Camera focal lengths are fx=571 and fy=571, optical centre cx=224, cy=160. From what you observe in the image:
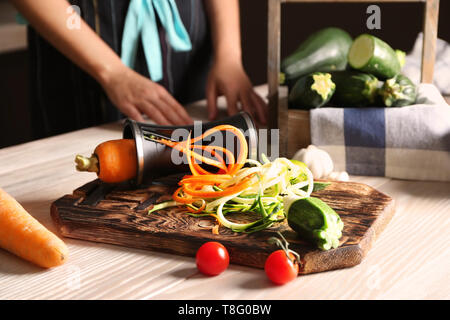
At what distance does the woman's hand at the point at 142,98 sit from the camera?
5.63 feet

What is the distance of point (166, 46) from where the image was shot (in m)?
1.95

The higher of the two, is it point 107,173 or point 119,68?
point 119,68

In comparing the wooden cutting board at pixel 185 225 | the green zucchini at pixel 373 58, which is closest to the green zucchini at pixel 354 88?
the green zucchini at pixel 373 58

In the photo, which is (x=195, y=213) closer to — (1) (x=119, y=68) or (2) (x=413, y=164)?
(2) (x=413, y=164)

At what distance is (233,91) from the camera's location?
1.84 m


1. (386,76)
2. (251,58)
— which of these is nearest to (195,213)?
(386,76)

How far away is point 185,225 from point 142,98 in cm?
80

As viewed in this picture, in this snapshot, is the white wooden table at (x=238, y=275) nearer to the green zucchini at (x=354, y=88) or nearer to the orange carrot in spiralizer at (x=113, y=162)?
the orange carrot in spiralizer at (x=113, y=162)

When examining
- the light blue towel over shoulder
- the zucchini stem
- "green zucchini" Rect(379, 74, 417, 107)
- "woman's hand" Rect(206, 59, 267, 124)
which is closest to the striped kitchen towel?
"green zucchini" Rect(379, 74, 417, 107)

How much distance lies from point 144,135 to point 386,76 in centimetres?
66

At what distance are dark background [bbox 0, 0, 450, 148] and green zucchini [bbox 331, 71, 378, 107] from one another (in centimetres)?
140

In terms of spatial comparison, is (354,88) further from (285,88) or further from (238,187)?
(238,187)

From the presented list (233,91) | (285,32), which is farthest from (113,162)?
(285,32)
